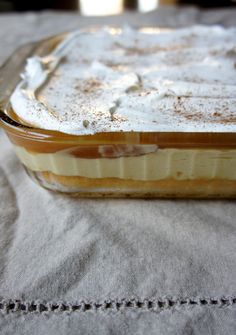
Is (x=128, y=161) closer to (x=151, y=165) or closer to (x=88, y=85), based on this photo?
(x=151, y=165)

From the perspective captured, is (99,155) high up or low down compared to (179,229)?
up

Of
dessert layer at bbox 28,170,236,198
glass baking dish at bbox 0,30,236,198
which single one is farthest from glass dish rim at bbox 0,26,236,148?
dessert layer at bbox 28,170,236,198

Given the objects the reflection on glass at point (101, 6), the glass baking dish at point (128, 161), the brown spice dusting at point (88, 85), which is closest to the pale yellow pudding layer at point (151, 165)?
the glass baking dish at point (128, 161)

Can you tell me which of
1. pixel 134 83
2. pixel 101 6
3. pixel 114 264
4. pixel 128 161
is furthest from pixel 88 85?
pixel 101 6

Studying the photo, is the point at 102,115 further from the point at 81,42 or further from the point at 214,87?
the point at 81,42

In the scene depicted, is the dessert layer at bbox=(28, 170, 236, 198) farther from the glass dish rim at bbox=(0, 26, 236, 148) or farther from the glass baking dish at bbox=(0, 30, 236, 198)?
the glass dish rim at bbox=(0, 26, 236, 148)

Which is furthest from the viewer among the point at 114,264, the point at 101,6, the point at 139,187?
the point at 101,6

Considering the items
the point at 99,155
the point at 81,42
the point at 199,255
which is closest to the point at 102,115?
the point at 99,155
